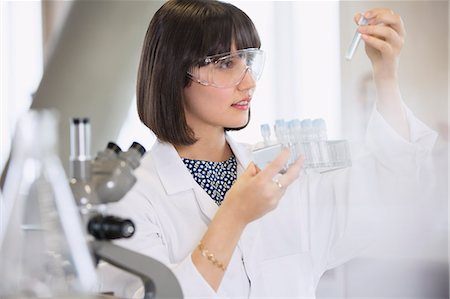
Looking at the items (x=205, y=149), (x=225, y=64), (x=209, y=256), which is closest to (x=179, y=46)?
(x=225, y=64)

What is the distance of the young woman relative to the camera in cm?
126

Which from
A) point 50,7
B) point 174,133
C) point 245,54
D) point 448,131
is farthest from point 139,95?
point 448,131

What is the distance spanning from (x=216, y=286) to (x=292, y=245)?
0.32 meters

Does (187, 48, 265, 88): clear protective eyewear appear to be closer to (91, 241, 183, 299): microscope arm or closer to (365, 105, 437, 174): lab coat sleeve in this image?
(365, 105, 437, 174): lab coat sleeve

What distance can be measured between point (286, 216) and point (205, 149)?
0.26 metres

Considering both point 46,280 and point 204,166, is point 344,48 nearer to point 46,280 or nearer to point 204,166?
point 204,166

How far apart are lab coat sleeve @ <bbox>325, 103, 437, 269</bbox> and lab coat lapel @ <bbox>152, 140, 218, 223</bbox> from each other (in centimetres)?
32

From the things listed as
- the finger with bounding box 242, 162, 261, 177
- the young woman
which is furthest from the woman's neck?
the finger with bounding box 242, 162, 261, 177

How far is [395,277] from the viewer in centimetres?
168

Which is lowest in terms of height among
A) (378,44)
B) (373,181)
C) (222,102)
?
(373,181)

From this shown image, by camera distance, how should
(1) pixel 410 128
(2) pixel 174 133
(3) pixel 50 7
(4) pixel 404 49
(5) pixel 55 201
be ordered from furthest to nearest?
(3) pixel 50 7, (4) pixel 404 49, (2) pixel 174 133, (1) pixel 410 128, (5) pixel 55 201

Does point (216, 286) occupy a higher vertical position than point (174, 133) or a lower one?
lower

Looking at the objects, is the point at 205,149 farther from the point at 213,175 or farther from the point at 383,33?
the point at 383,33

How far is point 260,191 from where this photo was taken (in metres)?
1.08
